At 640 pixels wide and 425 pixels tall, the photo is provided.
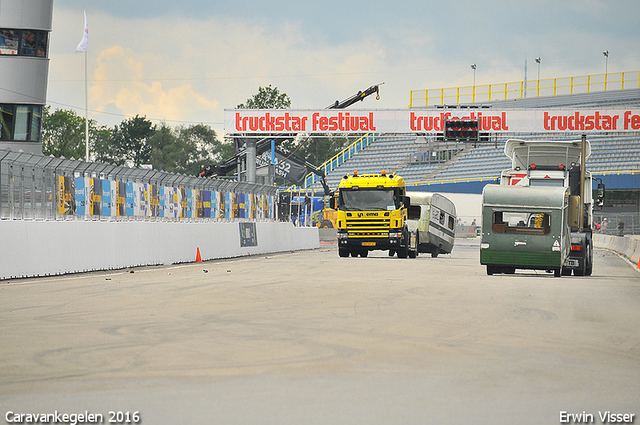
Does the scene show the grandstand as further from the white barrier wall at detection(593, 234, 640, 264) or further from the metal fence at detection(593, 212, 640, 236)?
the white barrier wall at detection(593, 234, 640, 264)

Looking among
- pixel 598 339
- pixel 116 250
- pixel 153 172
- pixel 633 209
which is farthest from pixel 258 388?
pixel 633 209

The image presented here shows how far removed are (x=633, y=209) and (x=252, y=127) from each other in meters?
36.2

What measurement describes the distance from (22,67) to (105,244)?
2779 centimetres

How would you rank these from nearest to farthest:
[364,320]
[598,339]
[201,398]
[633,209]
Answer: [201,398] < [598,339] < [364,320] < [633,209]

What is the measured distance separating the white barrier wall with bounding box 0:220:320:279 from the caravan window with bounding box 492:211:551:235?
959cm

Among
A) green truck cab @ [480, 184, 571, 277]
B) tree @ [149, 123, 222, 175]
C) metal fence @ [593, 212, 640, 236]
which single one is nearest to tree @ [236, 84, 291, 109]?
tree @ [149, 123, 222, 175]

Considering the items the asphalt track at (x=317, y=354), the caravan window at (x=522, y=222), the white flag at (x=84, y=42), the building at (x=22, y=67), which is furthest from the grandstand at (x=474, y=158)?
the asphalt track at (x=317, y=354)

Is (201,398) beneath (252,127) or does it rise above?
beneath

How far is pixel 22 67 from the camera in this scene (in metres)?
47.8

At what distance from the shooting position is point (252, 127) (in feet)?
171

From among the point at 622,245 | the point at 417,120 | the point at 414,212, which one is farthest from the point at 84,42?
the point at 622,245

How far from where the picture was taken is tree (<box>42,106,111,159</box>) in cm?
10938

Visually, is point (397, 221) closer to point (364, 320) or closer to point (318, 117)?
point (318, 117)

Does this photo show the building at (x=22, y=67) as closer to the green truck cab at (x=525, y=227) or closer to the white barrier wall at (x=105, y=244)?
the white barrier wall at (x=105, y=244)
